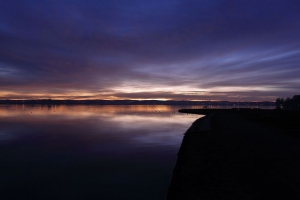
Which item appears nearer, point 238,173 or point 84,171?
point 238,173

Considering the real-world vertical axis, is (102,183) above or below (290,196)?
below

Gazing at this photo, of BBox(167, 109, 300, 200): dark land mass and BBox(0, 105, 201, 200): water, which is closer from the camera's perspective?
BBox(167, 109, 300, 200): dark land mass

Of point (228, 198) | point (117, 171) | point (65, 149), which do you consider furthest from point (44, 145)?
point (228, 198)

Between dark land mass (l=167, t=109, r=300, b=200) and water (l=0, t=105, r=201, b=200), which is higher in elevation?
dark land mass (l=167, t=109, r=300, b=200)

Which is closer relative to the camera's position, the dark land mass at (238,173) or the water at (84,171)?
the dark land mass at (238,173)

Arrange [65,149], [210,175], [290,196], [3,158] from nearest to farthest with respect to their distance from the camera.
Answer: [290,196] < [210,175] < [3,158] < [65,149]

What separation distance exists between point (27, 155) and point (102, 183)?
9.90 meters

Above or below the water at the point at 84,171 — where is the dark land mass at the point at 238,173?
above

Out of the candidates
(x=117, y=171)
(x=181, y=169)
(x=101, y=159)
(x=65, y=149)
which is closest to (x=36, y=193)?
(x=117, y=171)

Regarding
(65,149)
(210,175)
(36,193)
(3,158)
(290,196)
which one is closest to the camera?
(290,196)

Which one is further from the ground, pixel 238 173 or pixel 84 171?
pixel 238 173

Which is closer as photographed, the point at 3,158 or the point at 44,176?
the point at 44,176

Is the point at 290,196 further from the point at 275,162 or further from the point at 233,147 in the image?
the point at 233,147

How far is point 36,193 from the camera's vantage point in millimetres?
11141
